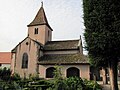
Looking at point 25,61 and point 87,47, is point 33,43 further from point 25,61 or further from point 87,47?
point 87,47

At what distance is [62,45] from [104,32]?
820 inches

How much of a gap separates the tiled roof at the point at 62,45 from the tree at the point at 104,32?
17.0m

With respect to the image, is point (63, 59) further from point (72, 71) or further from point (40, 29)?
point (40, 29)

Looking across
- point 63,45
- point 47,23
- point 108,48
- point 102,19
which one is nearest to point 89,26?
point 102,19

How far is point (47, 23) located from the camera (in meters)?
40.3

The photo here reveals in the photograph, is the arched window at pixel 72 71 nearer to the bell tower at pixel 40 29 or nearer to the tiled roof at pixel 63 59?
the tiled roof at pixel 63 59

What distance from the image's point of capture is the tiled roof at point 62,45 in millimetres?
34656

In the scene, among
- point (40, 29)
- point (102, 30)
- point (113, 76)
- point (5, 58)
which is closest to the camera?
point (102, 30)

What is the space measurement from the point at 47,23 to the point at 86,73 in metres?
15.9

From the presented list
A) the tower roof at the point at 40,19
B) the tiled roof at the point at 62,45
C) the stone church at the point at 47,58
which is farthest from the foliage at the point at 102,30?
the tower roof at the point at 40,19

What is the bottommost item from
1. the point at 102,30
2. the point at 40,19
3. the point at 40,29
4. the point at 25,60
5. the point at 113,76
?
the point at 113,76

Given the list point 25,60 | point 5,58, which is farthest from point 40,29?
point 5,58

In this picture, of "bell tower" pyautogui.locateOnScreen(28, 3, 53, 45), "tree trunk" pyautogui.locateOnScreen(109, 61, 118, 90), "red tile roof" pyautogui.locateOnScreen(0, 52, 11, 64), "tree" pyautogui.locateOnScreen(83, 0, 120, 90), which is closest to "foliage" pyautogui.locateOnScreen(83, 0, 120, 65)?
"tree" pyautogui.locateOnScreen(83, 0, 120, 90)

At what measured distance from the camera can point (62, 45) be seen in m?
36.1
